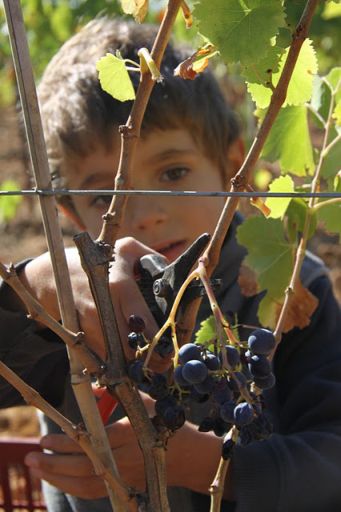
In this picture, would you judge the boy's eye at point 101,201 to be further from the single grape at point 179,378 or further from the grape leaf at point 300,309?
the single grape at point 179,378

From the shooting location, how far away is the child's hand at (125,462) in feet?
3.13

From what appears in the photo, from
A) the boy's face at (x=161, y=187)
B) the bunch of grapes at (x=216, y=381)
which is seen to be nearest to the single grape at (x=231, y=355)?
the bunch of grapes at (x=216, y=381)

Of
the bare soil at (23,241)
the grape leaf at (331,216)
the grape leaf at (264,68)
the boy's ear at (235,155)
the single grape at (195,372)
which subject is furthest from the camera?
the bare soil at (23,241)

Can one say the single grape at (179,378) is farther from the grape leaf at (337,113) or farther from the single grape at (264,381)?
the grape leaf at (337,113)

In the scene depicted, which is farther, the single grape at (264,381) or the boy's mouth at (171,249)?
the boy's mouth at (171,249)

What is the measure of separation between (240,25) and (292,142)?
25 cm

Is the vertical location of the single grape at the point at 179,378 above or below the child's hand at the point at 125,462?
below

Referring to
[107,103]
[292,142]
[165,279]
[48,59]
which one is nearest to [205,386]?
[165,279]

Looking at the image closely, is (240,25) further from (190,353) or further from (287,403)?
(287,403)

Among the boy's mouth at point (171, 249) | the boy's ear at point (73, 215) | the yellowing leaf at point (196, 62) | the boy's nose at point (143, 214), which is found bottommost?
the yellowing leaf at point (196, 62)

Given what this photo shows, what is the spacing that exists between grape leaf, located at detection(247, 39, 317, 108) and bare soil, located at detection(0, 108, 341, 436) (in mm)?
2503

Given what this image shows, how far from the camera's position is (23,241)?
5.62m

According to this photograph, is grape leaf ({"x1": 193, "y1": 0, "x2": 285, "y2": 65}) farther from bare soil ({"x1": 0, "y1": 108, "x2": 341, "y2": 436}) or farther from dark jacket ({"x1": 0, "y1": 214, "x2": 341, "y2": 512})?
bare soil ({"x1": 0, "y1": 108, "x2": 341, "y2": 436})

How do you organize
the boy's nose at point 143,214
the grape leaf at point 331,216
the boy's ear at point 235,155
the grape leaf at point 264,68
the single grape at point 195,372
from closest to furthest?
the single grape at point 195,372 < the grape leaf at point 264,68 < the grape leaf at point 331,216 < the boy's nose at point 143,214 < the boy's ear at point 235,155
